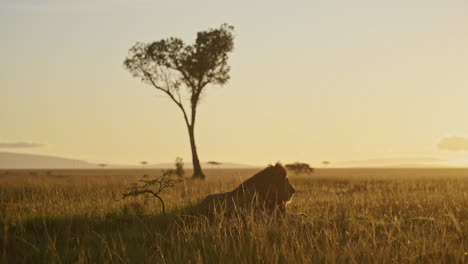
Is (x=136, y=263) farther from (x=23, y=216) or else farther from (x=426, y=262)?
(x=23, y=216)

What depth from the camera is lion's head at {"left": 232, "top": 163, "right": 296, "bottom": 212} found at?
1034 centimetres

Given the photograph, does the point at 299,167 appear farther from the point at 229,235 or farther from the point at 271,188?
the point at 229,235

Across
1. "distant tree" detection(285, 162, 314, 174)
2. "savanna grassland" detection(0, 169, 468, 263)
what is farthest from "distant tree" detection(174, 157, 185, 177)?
"savanna grassland" detection(0, 169, 468, 263)

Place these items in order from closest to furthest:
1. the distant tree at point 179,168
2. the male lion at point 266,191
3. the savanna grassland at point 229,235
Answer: the savanna grassland at point 229,235, the male lion at point 266,191, the distant tree at point 179,168

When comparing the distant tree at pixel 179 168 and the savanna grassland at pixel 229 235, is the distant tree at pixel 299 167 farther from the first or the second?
the savanna grassland at pixel 229 235

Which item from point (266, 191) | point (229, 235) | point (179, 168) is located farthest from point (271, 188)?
point (179, 168)

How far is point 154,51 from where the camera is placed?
44125 millimetres

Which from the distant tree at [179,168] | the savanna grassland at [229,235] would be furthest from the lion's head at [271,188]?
the distant tree at [179,168]

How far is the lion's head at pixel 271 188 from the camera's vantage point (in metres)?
10.3

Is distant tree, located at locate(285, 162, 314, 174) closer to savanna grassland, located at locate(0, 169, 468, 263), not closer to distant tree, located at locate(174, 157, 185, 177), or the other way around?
distant tree, located at locate(174, 157, 185, 177)

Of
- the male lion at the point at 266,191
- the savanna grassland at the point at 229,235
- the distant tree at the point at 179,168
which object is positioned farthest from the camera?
the distant tree at the point at 179,168

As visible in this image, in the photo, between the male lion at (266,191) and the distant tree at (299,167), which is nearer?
the male lion at (266,191)

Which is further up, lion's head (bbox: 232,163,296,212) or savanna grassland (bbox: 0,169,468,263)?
lion's head (bbox: 232,163,296,212)

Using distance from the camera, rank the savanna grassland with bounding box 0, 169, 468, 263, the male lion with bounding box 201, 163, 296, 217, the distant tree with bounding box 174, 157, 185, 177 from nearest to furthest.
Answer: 1. the savanna grassland with bounding box 0, 169, 468, 263
2. the male lion with bounding box 201, 163, 296, 217
3. the distant tree with bounding box 174, 157, 185, 177
